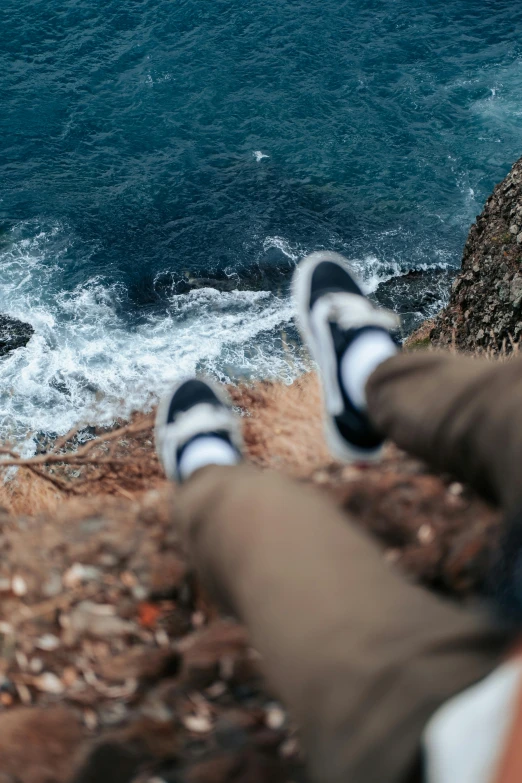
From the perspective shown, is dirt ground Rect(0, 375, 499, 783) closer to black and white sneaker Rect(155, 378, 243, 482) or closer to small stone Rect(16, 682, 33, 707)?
small stone Rect(16, 682, 33, 707)

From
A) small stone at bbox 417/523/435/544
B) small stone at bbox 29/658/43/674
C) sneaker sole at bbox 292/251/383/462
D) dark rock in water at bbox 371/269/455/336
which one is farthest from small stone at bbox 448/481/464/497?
A: dark rock in water at bbox 371/269/455/336

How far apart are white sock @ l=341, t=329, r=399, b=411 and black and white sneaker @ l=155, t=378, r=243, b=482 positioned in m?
0.58

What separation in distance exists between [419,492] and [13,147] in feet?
76.7

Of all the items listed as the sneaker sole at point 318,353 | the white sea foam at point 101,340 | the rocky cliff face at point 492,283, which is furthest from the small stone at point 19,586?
the white sea foam at point 101,340

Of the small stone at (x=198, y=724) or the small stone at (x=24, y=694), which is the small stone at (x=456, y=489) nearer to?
the small stone at (x=198, y=724)

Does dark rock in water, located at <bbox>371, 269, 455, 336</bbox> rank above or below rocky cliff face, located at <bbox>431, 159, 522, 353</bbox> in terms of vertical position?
below

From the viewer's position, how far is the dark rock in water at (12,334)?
56.5 ft

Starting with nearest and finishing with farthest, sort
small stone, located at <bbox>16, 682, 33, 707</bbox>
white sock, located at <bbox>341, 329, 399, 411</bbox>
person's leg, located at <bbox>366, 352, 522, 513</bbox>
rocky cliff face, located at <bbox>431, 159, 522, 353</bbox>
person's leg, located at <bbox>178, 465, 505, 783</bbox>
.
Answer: person's leg, located at <bbox>178, 465, 505, 783</bbox>
person's leg, located at <bbox>366, 352, 522, 513</bbox>
small stone, located at <bbox>16, 682, 33, 707</bbox>
white sock, located at <bbox>341, 329, 399, 411</bbox>
rocky cliff face, located at <bbox>431, 159, 522, 353</bbox>

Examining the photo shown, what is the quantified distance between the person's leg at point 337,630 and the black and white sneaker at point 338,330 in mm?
899

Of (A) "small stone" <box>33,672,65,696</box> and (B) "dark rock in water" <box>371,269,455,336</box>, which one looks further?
(B) "dark rock in water" <box>371,269,455,336</box>

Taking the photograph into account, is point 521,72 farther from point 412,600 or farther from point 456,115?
point 412,600

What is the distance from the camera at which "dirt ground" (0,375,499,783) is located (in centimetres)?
234

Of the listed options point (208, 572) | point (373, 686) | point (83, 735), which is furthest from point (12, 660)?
point (373, 686)

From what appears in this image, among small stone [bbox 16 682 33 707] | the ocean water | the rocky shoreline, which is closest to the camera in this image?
the rocky shoreline
